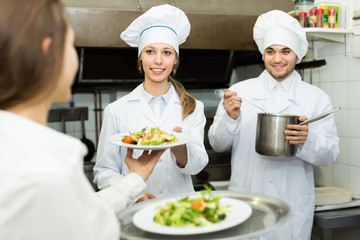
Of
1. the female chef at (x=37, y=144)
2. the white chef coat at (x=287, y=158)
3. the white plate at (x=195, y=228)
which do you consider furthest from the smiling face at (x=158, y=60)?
the female chef at (x=37, y=144)

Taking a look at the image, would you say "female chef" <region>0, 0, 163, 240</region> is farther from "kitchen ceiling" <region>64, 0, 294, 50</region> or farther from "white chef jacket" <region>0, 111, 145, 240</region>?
"kitchen ceiling" <region>64, 0, 294, 50</region>

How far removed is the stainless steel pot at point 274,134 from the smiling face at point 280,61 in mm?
409

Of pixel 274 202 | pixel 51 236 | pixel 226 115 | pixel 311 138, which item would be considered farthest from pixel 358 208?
pixel 51 236

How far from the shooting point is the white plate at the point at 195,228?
94 cm

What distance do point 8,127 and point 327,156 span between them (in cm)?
186

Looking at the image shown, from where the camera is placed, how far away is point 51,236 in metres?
0.68

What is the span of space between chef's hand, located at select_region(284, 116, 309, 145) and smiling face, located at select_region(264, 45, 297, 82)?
42 centimetres

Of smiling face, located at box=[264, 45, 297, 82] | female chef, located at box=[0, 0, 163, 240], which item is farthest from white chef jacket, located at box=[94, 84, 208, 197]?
female chef, located at box=[0, 0, 163, 240]

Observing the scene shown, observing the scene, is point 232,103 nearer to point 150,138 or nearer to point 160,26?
point 160,26

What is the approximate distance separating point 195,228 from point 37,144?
17.6 inches

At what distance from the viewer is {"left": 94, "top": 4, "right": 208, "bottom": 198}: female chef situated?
6.09ft

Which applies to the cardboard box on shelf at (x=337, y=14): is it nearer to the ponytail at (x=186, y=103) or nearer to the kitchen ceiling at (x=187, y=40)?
the kitchen ceiling at (x=187, y=40)

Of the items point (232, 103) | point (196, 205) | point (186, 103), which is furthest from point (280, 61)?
point (196, 205)

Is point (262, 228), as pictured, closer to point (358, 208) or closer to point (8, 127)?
point (8, 127)
